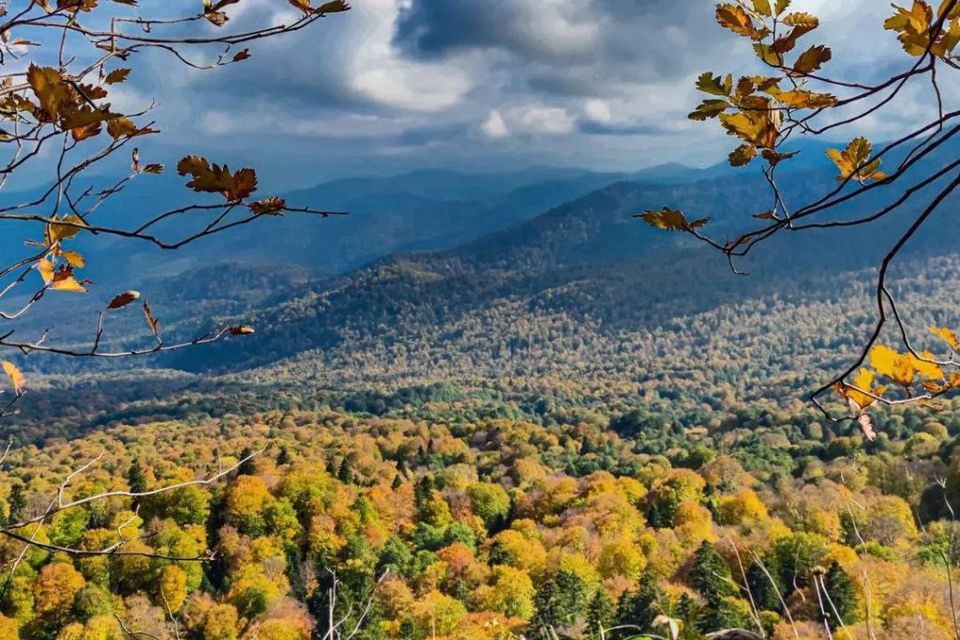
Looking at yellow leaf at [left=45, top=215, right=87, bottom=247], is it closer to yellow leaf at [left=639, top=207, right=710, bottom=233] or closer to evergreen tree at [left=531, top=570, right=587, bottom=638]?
yellow leaf at [left=639, top=207, right=710, bottom=233]

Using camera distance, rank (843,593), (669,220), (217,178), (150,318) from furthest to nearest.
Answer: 1. (843,593)
2. (150,318)
3. (669,220)
4. (217,178)

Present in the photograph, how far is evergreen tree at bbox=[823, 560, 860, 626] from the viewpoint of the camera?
16984 mm

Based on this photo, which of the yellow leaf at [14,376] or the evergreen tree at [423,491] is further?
the evergreen tree at [423,491]

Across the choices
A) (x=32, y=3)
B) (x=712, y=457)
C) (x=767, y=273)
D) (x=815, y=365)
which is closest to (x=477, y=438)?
(x=712, y=457)

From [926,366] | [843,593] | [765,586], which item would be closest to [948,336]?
[926,366]

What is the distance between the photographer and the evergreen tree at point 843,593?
1698cm

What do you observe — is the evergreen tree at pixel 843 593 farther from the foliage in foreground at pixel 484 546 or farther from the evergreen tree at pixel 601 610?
the evergreen tree at pixel 601 610

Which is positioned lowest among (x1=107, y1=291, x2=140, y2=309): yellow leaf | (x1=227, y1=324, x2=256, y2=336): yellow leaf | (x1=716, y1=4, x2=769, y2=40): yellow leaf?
(x1=227, y1=324, x2=256, y2=336): yellow leaf

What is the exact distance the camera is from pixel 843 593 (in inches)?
691

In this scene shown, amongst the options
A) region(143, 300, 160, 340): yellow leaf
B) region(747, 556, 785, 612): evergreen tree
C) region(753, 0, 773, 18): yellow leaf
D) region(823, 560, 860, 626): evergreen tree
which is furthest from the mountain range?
region(753, 0, 773, 18): yellow leaf

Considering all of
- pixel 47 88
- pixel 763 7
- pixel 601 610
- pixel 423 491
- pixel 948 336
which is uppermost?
pixel 763 7

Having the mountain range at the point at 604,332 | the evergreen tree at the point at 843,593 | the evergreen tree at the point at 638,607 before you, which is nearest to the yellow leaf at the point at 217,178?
the evergreen tree at the point at 638,607

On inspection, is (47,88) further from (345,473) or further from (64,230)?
(345,473)

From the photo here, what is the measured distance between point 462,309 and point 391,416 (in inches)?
4162
